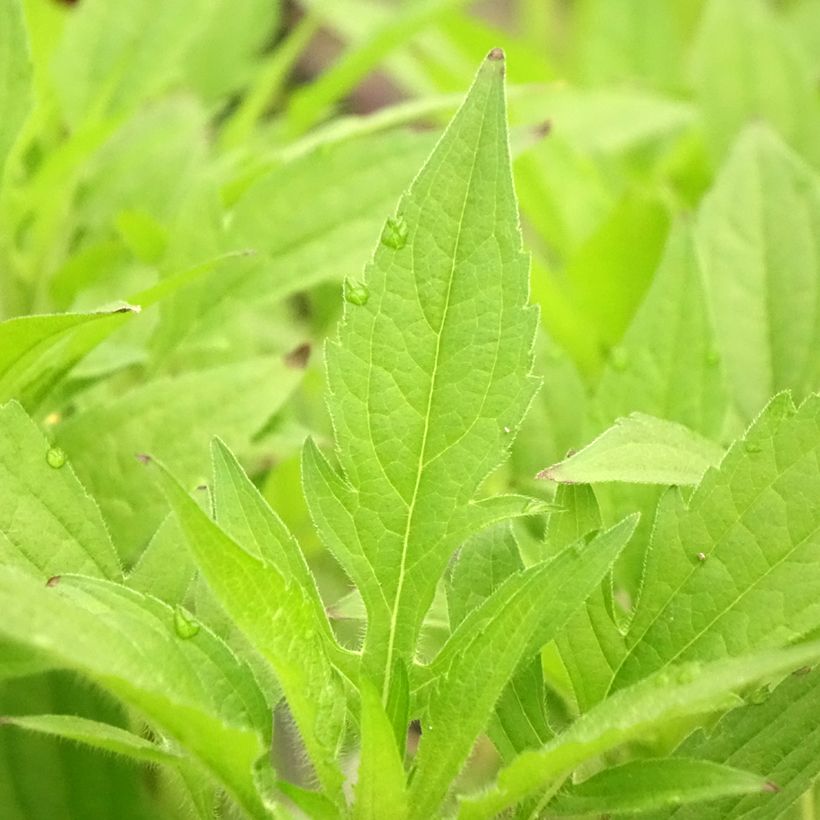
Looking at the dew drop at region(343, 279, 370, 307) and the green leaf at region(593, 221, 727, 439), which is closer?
the dew drop at region(343, 279, 370, 307)

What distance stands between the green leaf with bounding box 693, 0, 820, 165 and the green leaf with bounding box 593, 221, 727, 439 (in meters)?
0.40

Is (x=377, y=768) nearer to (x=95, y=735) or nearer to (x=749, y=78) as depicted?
(x=95, y=735)

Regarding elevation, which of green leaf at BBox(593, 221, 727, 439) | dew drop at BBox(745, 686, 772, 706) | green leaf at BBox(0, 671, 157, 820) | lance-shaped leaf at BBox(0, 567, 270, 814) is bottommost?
green leaf at BBox(0, 671, 157, 820)

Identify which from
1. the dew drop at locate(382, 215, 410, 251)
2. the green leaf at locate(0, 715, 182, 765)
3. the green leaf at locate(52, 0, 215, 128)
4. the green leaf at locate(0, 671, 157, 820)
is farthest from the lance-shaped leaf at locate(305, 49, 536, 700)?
the green leaf at locate(52, 0, 215, 128)

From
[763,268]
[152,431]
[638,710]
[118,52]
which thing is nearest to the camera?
[638,710]

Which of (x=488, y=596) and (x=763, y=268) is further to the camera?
(x=763, y=268)

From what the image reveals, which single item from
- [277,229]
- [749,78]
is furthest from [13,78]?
[749,78]

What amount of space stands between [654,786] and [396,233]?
0.81ft

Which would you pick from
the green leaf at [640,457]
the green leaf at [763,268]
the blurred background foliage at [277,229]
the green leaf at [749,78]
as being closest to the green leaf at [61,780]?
the blurred background foliage at [277,229]

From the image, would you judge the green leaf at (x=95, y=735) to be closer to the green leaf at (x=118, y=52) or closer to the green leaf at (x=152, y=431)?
the green leaf at (x=152, y=431)

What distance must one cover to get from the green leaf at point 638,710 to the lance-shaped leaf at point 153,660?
9 centimetres

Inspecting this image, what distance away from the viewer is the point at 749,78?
931mm

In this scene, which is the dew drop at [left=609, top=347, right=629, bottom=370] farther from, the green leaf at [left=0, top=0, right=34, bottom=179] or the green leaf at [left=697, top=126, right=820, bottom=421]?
the green leaf at [left=0, top=0, right=34, bottom=179]

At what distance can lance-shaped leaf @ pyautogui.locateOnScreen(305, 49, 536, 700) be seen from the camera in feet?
1.41
